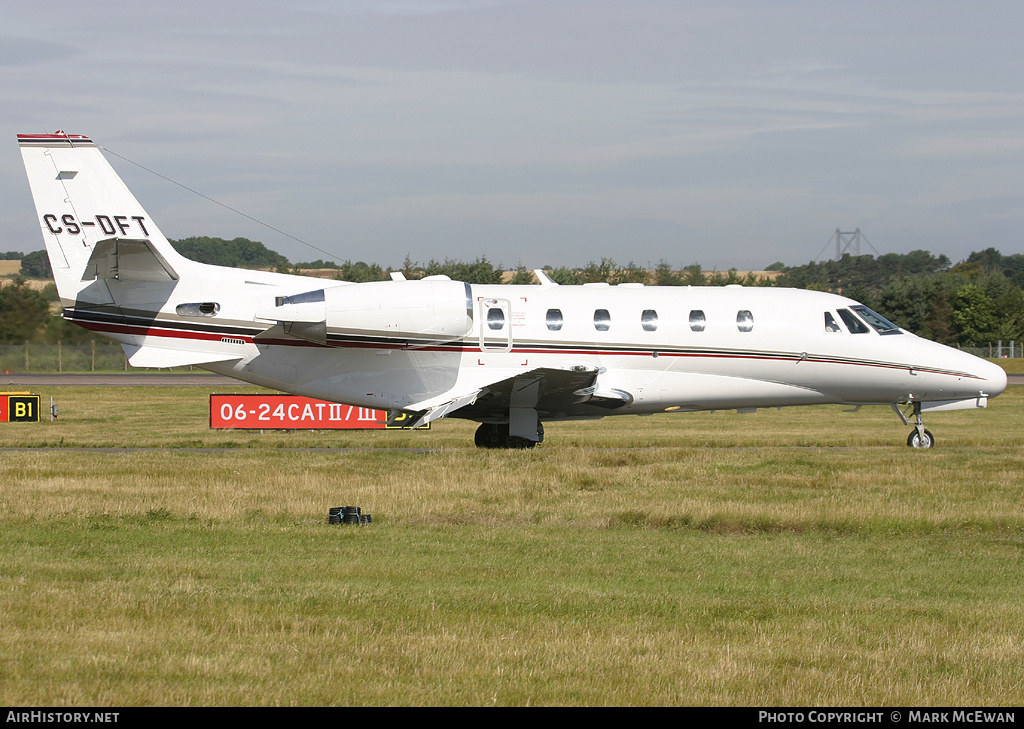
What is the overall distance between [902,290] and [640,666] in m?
72.5

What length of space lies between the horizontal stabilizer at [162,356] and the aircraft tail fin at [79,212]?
4.26 feet

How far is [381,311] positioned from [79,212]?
5.67 m

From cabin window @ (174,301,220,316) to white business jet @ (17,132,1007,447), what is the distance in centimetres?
3

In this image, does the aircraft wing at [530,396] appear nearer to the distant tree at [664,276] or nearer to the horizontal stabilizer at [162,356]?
the horizontal stabilizer at [162,356]

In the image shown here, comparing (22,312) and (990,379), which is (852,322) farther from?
(22,312)

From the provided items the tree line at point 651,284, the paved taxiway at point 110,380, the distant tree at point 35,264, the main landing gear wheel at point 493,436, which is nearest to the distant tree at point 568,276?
the tree line at point 651,284

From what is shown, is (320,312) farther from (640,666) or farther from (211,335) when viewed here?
(640,666)

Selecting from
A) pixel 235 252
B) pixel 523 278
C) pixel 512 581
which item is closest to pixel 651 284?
pixel 523 278

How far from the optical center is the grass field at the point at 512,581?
639 cm

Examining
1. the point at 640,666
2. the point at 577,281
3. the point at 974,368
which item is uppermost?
the point at 577,281

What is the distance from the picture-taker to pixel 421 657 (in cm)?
682

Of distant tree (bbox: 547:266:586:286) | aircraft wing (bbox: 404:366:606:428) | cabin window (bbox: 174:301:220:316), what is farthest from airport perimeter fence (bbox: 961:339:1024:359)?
cabin window (bbox: 174:301:220:316)

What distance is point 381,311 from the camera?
1889 centimetres

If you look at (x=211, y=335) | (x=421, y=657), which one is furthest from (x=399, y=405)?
(x=421, y=657)
